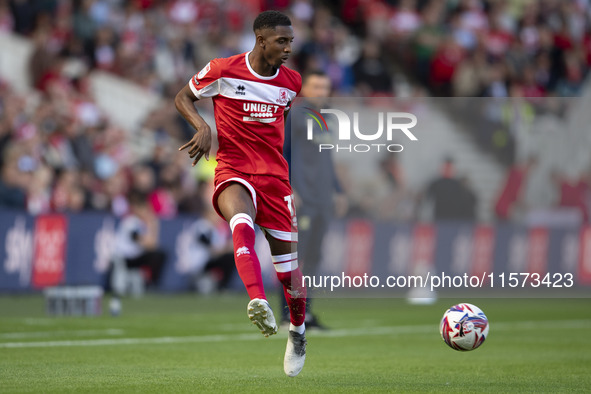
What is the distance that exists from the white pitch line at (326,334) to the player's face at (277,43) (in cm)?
356

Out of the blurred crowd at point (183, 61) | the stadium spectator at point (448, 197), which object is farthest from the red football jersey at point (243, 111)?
the stadium spectator at point (448, 197)

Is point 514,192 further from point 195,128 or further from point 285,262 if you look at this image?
point 195,128

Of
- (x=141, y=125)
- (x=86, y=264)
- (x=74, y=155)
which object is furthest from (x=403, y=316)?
(x=141, y=125)

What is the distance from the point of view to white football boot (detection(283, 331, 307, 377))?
7.51 meters

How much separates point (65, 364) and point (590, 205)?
13.4 m

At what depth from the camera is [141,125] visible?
67.1ft

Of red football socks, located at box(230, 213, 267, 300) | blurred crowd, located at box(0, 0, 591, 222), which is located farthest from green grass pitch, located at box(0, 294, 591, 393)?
blurred crowd, located at box(0, 0, 591, 222)

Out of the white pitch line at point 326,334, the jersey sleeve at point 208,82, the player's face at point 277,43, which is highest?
the player's face at point 277,43

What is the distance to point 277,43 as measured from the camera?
296 inches

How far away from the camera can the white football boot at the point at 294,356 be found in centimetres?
751

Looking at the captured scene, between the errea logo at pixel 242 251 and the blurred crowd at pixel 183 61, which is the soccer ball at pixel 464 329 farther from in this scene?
the blurred crowd at pixel 183 61

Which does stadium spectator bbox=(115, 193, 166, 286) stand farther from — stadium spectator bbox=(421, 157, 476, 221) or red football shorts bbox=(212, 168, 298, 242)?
red football shorts bbox=(212, 168, 298, 242)

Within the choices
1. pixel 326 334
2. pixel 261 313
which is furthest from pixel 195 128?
pixel 326 334

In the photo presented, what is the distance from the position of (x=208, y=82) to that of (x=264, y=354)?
2.69 meters
